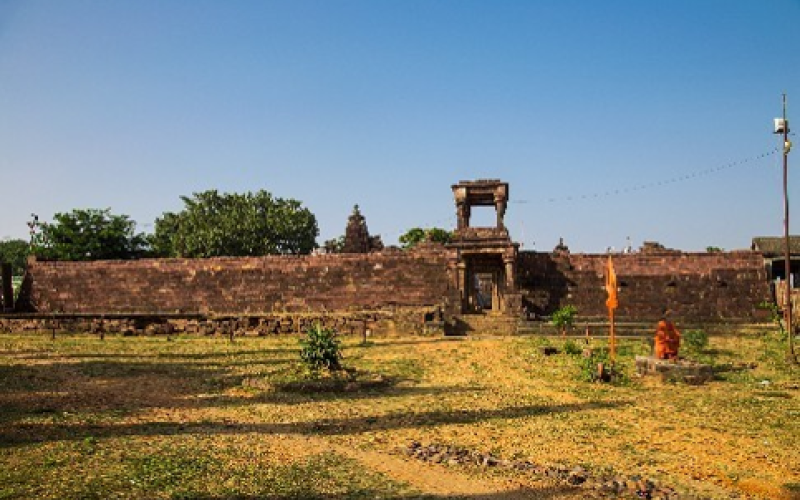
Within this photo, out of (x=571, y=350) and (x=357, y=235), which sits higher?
(x=357, y=235)

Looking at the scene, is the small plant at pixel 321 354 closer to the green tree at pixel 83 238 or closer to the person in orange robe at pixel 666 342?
the person in orange robe at pixel 666 342

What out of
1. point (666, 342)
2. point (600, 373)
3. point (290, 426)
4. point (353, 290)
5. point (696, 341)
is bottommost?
point (290, 426)

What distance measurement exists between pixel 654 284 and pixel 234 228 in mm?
37434

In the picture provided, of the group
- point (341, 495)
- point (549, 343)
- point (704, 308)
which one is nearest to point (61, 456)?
point (341, 495)

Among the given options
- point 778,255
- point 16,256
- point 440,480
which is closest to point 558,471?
point 440,480

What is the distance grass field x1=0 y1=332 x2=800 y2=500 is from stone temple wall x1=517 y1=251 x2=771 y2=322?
8.12m

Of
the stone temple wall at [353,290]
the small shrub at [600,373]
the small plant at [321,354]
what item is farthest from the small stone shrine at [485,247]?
the small plant at [321,354]

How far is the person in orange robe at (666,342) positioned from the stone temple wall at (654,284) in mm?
9988

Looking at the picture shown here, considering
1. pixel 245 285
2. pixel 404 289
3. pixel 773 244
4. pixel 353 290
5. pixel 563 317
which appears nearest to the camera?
pixel 563 317

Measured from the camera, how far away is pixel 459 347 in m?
18.2

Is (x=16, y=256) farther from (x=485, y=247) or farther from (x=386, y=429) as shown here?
(x=386, y=429)

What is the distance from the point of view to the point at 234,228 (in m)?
51.5

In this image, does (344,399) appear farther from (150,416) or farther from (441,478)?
(441,478)

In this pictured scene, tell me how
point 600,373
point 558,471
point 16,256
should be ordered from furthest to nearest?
point 16,256, point 600,373, point 558,471
